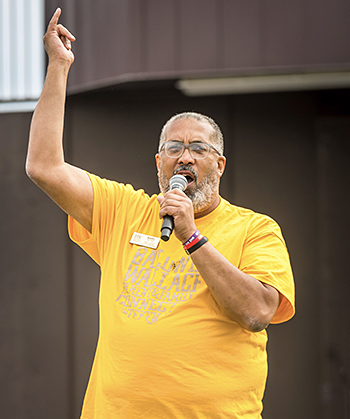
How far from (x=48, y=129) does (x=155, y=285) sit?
2.26 feet

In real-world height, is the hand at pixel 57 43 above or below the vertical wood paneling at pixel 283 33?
below

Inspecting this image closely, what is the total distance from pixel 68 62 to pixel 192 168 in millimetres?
625

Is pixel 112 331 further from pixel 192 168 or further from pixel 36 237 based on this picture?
pixel 36 237

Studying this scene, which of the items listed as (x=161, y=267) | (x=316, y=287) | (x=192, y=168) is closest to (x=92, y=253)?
(x=161, y=267)

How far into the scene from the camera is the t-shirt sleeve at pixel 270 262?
150 centimetres

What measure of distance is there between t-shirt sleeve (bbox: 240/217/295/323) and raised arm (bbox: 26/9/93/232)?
69 cm

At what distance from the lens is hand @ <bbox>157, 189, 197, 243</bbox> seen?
1.41 m

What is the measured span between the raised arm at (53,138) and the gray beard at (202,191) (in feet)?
1.16

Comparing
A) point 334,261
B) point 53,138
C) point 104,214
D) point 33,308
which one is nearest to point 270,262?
point 104,214

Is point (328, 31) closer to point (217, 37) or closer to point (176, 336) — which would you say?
point (217, 37)

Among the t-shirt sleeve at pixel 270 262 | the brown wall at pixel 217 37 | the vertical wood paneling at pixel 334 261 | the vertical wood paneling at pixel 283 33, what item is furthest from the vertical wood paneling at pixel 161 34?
the t-shirt sleeve at pixel 270 262

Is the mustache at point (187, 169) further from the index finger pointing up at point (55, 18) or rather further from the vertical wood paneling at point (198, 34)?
the vertical wood paneling at point (198, 34)

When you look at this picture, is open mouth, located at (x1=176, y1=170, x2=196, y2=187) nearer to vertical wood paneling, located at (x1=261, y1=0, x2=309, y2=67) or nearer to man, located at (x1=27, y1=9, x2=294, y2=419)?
man, located at (x1=27, y1=9, x2=294, y2=419)

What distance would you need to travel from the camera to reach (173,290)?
5.12 feet
